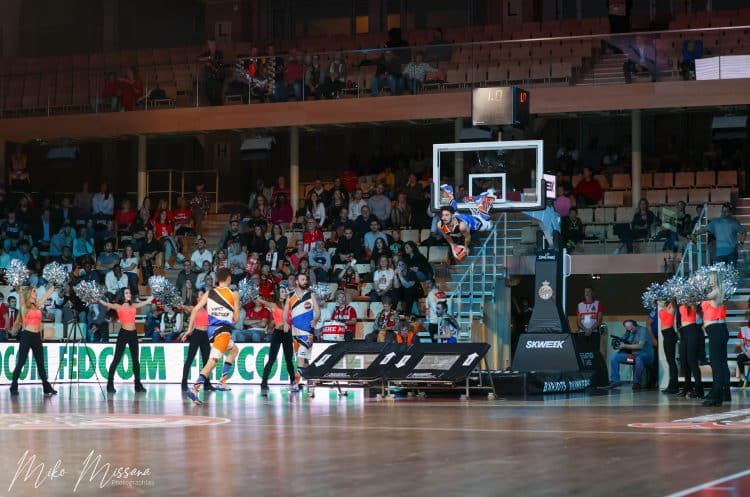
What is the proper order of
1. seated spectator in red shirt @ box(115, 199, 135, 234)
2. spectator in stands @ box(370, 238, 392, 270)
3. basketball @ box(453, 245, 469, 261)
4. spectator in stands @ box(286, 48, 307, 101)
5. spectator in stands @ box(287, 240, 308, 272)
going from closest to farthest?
basketball @ box(453, 245, 469, 261)
spectator in stands @ box(370, 238, 392, 270)
spectator in stands @ box(287, 240, 308, 272)
spectator in stands @ box(286, 48, 307, 101)
seated spectator in red shirt @ box(115, 199, 135, 234)

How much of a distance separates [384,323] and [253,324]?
162 inches

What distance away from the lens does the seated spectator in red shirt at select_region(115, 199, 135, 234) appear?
3497 centimetres

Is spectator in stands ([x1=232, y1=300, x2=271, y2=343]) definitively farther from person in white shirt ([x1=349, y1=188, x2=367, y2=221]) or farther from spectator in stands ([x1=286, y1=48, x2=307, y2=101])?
spectator in stands ([x1=286, y1=48, x2=307, y2=101])

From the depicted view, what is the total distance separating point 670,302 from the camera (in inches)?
878

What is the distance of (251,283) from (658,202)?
1108 cm

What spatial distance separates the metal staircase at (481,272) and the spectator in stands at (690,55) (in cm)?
539

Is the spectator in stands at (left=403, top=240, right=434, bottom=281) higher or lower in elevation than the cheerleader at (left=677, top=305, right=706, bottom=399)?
higher

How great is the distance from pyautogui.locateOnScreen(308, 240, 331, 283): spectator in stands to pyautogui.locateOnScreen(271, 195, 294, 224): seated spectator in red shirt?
3.65 metres

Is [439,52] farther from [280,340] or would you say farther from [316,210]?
[280,340]

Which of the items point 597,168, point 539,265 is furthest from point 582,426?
point 597,168

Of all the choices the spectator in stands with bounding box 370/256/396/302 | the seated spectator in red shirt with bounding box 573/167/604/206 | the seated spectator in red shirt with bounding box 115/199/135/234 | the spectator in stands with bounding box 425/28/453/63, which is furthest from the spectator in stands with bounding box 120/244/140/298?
the seated spectator in red shirt with bounding box 573/167/604/206

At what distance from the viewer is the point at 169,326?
2877 centimetres

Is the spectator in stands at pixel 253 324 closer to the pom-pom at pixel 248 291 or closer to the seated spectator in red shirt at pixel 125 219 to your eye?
the pom-pom at pixel 248 291
